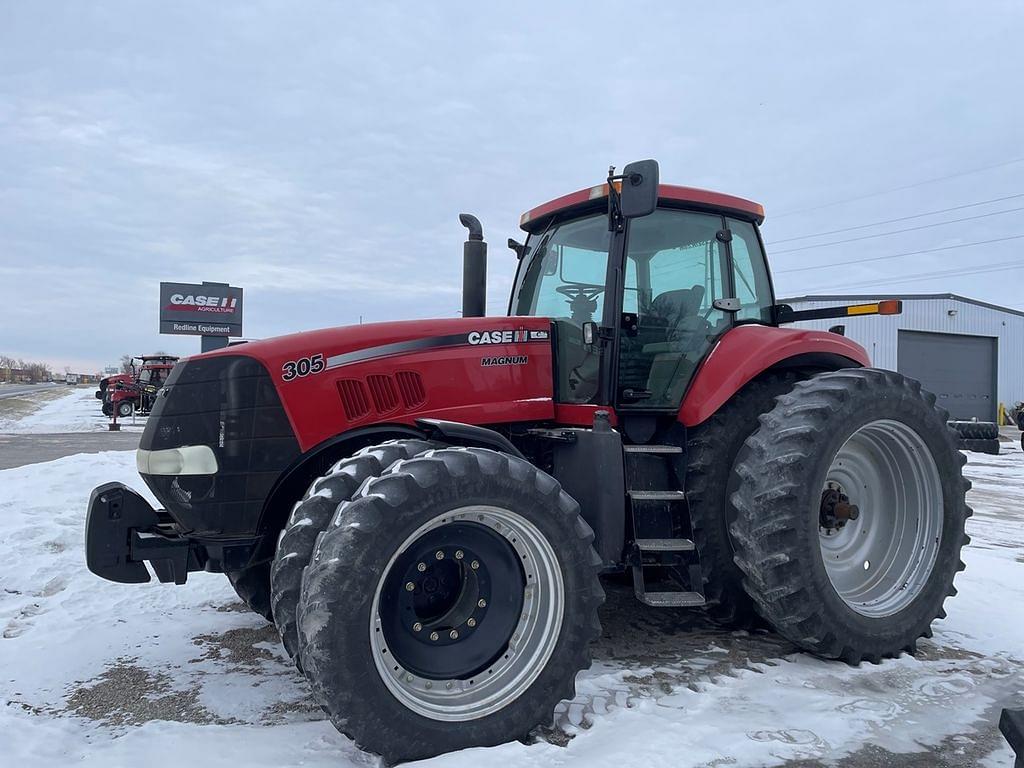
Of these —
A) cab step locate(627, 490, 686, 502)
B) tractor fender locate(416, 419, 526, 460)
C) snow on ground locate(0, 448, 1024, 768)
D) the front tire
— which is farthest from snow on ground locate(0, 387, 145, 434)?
the front tire

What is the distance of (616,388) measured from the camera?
163 inches

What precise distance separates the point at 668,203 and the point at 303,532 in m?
2.77

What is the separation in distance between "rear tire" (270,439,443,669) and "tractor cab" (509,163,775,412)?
5.02ft

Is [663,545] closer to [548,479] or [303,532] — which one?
[548,479]

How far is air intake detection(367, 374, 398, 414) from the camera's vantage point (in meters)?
3.69

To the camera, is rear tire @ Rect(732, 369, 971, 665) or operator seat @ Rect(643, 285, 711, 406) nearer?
rear tire @ Rect(732, 369, 971, 665)

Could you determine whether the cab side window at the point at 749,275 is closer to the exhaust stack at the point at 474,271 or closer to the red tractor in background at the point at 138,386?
the exhaust stack at the point at 474,271

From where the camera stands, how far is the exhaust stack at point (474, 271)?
181 inches

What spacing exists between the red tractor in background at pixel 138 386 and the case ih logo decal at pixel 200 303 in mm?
4026

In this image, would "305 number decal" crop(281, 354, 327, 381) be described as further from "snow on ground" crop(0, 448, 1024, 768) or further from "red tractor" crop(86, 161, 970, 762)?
"snow on ground" crop(0, 448, 1024, 768)

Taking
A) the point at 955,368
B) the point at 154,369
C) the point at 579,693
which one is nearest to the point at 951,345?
the point at 955,368

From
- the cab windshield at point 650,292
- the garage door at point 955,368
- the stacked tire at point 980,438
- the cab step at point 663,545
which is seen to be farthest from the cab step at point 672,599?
the garage door at point 955,368

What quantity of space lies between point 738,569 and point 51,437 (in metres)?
19.6

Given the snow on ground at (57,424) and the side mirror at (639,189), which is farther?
the snow on ground at (57,424)
